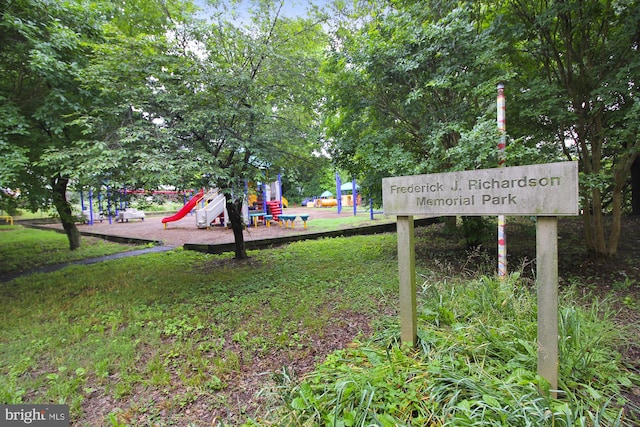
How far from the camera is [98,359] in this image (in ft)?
9.03

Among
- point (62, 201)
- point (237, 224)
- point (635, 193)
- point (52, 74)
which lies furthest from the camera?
point (635, 193)

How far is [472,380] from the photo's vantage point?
70.4 inches

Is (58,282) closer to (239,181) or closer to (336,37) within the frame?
(239,181)

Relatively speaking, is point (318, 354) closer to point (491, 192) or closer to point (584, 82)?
point (491, 192)

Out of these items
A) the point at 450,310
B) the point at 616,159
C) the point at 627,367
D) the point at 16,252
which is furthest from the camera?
the point at 16,252

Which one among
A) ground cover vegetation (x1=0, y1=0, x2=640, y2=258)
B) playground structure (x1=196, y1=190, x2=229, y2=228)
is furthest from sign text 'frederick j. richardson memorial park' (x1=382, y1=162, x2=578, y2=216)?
playground structure (x1=196, y1=190, x2=229, y2=228)

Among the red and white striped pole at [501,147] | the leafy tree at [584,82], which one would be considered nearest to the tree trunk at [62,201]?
the red and white striped pole at [501,147]

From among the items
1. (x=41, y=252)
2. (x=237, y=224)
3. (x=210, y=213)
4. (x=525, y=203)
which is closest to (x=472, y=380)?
(x=525, y=203)

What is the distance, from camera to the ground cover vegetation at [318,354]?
5.66ft

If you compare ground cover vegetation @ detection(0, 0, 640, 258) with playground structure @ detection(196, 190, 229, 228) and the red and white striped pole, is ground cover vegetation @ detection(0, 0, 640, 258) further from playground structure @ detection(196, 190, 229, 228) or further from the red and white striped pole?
playground structure @ detection(196, 190, 229, 228)

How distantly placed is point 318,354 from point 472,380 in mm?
1266

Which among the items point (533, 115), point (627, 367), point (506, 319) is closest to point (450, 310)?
point (506, 319)

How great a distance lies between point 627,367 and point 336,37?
607cm

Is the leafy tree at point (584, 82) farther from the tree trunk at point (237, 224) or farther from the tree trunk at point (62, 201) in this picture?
the tree trunk at point (62, 201)
